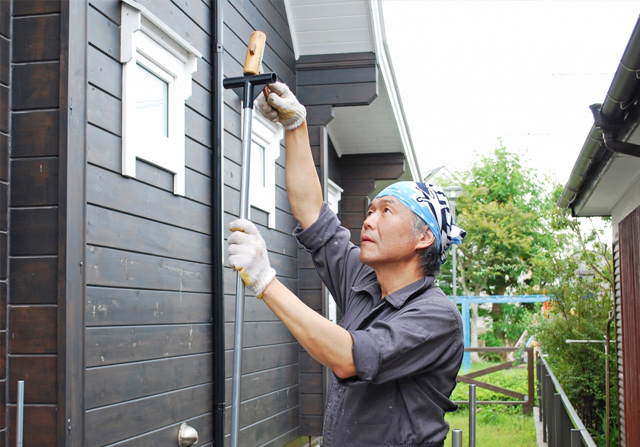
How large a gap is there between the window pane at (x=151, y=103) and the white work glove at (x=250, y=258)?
1.59m

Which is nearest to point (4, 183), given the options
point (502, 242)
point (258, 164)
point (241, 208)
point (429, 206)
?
point (241, 208)

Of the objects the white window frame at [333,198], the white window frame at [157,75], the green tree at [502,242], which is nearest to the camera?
the white window frame at [157,75]

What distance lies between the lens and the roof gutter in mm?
3405

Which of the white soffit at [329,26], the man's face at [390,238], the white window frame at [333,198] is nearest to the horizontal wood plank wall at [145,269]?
the man's face at [390,238]

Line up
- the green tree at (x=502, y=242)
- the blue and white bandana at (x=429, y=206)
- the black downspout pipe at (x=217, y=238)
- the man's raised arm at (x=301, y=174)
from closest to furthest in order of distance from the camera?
the blue and white bandana at (x=429, y=206) → the man's raised arm at (x=301, y=174) → the black downspout pipe at (x=217, y=238) → the green tree at (x=502, y=242)

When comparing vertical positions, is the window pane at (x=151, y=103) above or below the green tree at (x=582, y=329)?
above

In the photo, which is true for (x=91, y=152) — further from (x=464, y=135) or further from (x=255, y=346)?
(x=464, y=135)

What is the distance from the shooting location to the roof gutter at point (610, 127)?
341 cm

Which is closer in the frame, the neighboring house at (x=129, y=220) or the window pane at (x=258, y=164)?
the neighboring house at (x=129, y=220)

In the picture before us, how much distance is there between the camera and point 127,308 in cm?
319

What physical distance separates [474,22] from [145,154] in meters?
47.4

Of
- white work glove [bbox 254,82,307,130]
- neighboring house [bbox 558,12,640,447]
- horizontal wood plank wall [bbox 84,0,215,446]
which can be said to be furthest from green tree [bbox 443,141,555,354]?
white work glove [bbox 254,82,307,130]

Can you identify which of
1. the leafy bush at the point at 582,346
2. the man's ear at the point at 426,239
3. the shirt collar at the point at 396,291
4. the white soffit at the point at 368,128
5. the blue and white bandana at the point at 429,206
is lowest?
the leafy bush at the point at 582,346

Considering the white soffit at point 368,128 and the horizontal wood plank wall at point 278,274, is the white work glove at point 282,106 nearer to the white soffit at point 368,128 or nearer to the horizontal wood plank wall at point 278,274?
the horizontal wood plank wall at point 278,274
